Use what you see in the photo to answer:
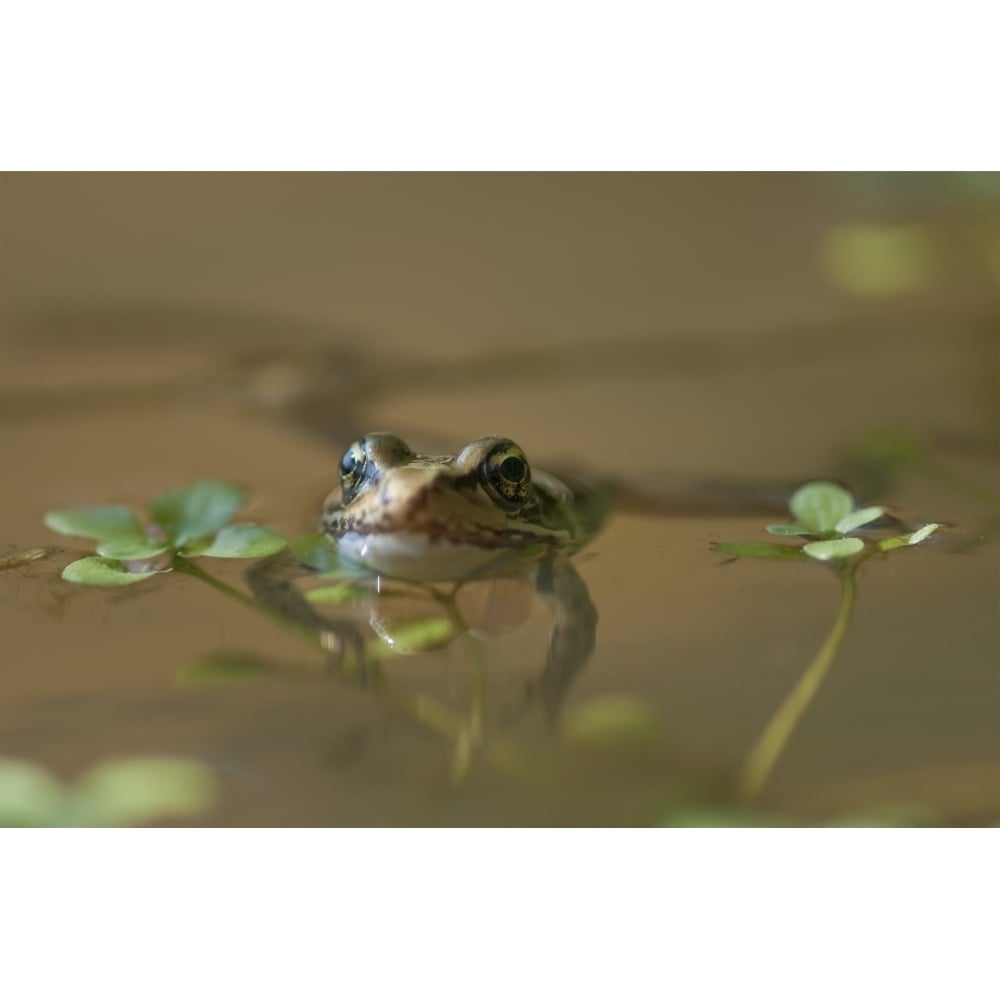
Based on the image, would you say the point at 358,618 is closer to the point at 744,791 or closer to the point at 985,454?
the point at 744,791

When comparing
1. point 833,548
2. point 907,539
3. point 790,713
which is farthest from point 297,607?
point 907,539

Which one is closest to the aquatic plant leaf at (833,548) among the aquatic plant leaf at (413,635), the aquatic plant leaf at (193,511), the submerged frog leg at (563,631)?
the submerged frog leg at (563,631)

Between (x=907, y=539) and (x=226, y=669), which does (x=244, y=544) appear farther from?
(x=907, y=539)

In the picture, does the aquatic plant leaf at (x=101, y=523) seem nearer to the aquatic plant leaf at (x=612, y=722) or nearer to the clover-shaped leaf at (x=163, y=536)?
the clover-shaped leaf at (x=163, y=536)

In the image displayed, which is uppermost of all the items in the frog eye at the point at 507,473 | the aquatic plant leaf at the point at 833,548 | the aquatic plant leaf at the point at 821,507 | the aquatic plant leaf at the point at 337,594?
the frog eye at the point at 507,473

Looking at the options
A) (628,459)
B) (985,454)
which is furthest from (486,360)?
(985,454)

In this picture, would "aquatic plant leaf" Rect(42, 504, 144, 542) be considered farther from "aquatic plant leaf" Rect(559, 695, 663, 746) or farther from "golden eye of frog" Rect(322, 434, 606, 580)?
"aquatic plant leaf" Rect(559, 695, 663, 746)
